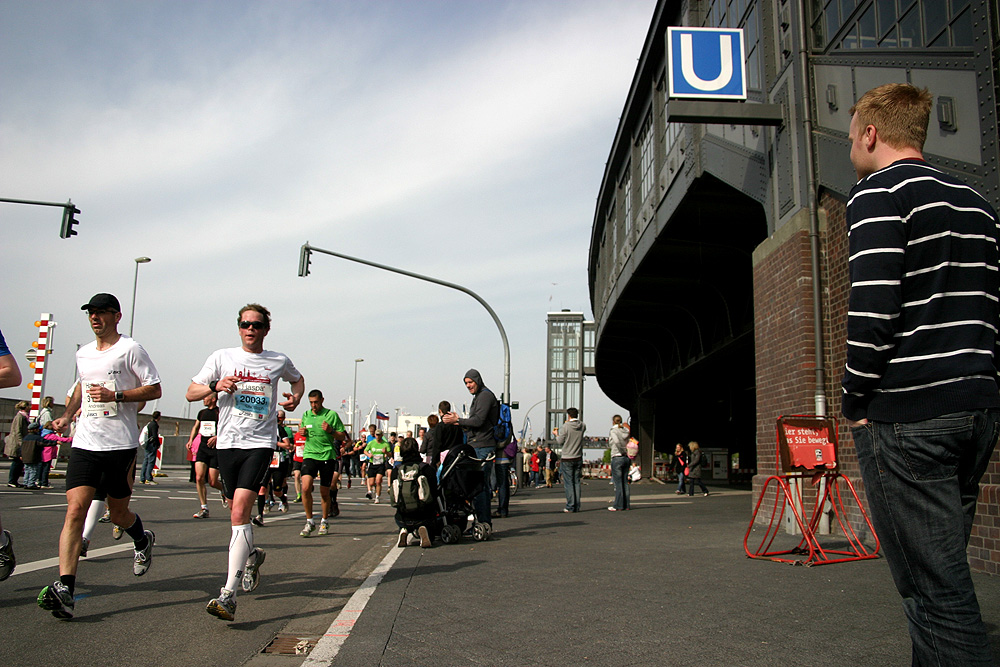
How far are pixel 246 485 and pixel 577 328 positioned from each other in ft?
239

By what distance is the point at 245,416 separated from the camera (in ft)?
16.6

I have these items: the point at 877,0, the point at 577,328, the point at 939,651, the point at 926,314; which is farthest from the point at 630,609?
the point at 577,328

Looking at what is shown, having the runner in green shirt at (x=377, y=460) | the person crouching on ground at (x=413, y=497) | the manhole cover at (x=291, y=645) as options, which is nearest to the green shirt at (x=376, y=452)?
the runner in green shirt at (x=377, y=460)

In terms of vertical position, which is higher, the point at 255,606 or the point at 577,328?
the point at 577,328

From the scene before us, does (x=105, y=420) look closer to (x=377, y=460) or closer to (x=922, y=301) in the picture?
(x=922, y=301)

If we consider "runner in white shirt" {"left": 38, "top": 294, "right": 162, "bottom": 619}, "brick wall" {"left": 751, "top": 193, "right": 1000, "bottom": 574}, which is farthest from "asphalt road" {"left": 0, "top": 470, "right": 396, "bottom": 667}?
"brick wall" {"left": 751, "top": 193, "right": 1000, "bottom": 574}

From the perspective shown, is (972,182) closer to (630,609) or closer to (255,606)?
(630,609)

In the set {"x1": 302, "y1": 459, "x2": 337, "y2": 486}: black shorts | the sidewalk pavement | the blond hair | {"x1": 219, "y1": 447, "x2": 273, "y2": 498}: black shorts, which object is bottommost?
the sidewalk pavement

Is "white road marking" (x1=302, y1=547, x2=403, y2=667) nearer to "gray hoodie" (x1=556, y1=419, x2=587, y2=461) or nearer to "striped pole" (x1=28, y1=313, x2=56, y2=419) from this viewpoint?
"gray hoodie" (x1=556, y1=419, x2=587, y2=461)

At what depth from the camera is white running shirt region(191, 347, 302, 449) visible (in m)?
5.02

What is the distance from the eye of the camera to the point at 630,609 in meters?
4.77

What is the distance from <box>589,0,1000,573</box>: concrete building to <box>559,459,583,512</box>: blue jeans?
3673 mm

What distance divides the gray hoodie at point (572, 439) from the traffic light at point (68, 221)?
1334 centimetres

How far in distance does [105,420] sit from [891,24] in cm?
827
